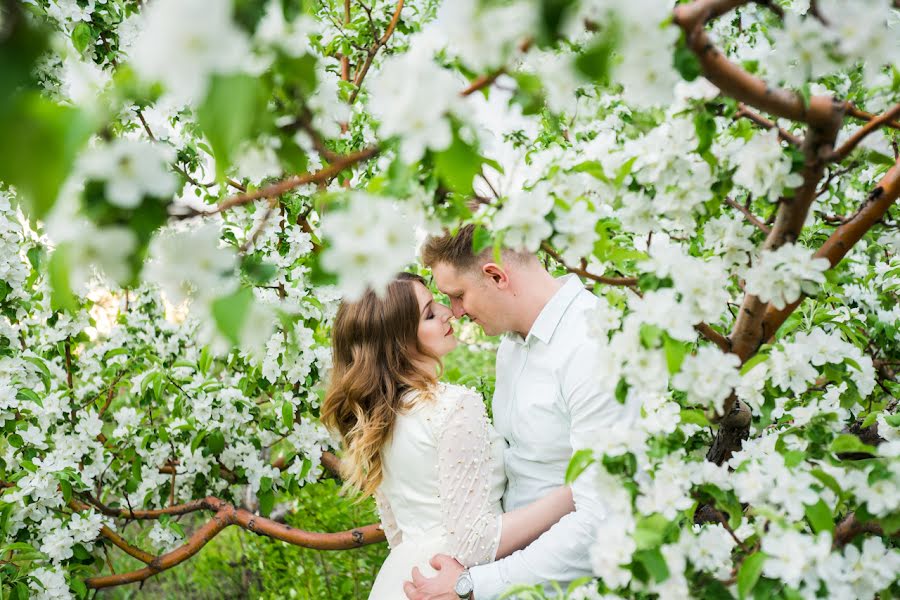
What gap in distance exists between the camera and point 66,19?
8.91 ft

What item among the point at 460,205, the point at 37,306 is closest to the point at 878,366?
the point at 460,205

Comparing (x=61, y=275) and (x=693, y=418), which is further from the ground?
(x=61, y=275)

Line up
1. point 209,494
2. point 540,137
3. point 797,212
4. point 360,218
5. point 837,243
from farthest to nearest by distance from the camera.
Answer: point 209,494
point 540,137
point 837,243
point 797,212
point 360,218

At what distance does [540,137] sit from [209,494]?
226 cm

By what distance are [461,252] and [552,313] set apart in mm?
375

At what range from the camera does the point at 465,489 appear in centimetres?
233

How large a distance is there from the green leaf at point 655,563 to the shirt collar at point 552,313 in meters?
1.21

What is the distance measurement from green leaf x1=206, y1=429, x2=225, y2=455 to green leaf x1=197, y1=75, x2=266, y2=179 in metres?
2.41

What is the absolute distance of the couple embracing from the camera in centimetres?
223

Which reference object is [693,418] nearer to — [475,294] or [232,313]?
[232,313]

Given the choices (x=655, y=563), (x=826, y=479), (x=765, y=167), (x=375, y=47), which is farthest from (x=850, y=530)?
(x=375, y=47)

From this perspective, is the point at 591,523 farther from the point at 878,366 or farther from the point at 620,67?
the point at 620,67

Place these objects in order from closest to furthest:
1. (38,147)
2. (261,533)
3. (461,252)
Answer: (38,147) → (461,252) → (261,533)

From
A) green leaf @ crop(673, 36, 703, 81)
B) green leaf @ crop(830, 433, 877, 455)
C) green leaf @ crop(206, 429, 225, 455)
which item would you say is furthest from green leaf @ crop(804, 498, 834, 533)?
green leaf @ crop(206, 429, 225, 455)
